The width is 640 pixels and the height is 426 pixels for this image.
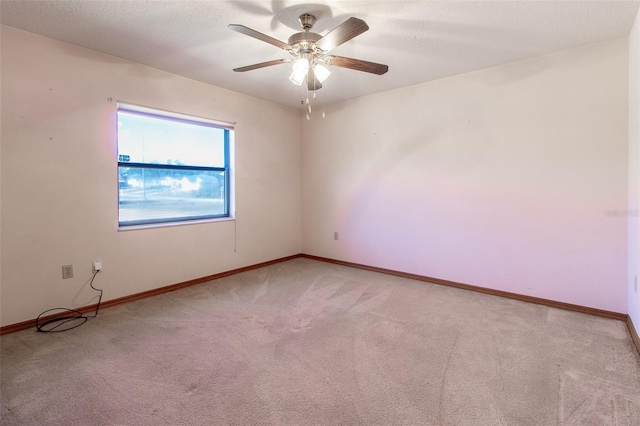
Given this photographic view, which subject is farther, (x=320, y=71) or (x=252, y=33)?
(x=320, y=71)

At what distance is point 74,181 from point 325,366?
270 centimetres

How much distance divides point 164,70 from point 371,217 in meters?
2.99

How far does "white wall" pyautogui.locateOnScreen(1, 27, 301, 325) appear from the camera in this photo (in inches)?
101

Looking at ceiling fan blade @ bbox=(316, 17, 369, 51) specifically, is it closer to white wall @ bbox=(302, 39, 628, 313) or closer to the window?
white wall @ bbox=(302, 39, 628, 313)

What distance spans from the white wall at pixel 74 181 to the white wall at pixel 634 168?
3.89 metres

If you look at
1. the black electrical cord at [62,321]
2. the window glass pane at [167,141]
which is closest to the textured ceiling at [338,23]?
the window glass pane at [167,141]

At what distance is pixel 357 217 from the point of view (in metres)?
4.52

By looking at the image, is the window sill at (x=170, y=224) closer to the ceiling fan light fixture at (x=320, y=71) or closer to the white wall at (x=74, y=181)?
the white wall at (x=74, y=181)

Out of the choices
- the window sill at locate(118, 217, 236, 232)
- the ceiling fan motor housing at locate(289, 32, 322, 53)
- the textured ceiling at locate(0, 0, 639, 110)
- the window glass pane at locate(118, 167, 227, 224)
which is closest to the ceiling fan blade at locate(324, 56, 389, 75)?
the ceiling fan motor housing at locate(289, 32, 322, 53)

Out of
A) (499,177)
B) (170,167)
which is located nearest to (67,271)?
(170,167)

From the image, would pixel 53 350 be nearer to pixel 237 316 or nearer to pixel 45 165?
pixel 237 316

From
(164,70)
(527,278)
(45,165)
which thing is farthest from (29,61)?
(527,278)

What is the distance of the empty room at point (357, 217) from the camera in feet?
6.15

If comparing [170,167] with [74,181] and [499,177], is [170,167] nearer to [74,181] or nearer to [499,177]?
[74,181]
